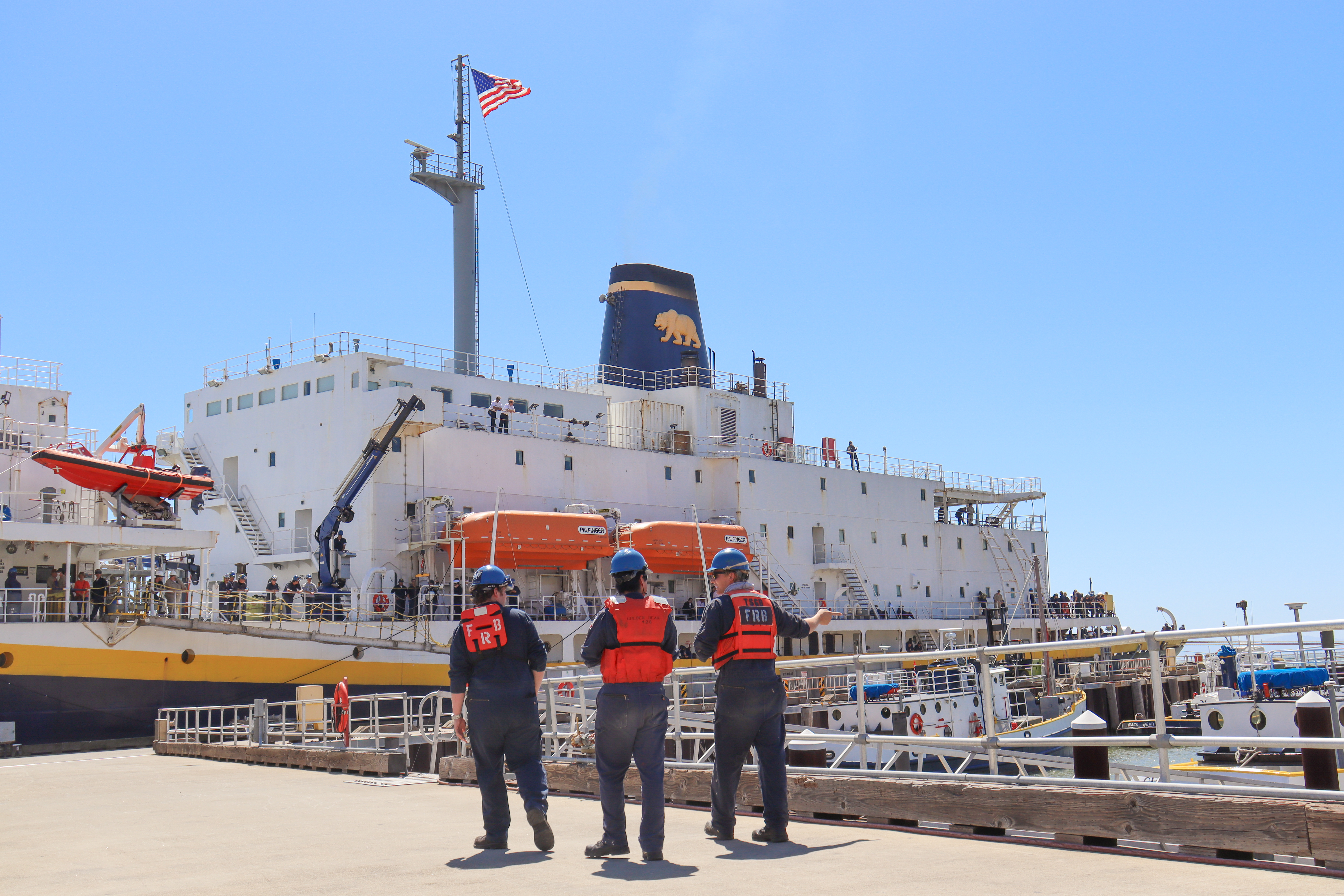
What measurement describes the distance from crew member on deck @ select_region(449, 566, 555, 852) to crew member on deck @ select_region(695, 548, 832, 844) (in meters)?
0.98

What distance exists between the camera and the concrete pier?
520 cm

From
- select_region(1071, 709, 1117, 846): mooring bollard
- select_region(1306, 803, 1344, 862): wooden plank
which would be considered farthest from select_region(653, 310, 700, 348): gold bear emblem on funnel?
select_region(1306, 803, 1344, 862): wooden plank

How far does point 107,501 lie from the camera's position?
23438 millimetres

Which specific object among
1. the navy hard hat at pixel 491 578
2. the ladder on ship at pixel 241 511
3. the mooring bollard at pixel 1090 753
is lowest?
the mooring bollard at pixel 1090 753

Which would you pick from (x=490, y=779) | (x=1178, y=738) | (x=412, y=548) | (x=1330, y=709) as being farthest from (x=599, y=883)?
(x=412, y=548)

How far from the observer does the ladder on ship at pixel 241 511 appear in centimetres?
3011

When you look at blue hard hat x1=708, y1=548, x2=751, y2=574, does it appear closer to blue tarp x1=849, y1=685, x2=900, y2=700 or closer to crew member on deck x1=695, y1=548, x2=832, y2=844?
crew member on deck x1=695, y1=548, x2=832, y2=844

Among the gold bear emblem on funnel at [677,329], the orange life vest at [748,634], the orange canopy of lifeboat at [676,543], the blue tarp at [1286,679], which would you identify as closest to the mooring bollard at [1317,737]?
the orange life vest at [748,634]

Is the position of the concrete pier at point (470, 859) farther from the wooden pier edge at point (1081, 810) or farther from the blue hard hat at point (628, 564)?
the blue hard hat at point (628, 564)

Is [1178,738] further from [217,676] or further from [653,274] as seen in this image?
[653,274]

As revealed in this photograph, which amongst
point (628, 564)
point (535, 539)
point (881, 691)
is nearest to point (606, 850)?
point (628, 564)

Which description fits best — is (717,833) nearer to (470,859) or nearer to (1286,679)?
(470,859)

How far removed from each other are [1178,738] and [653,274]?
35334mm

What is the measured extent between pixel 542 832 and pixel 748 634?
1.56 m
